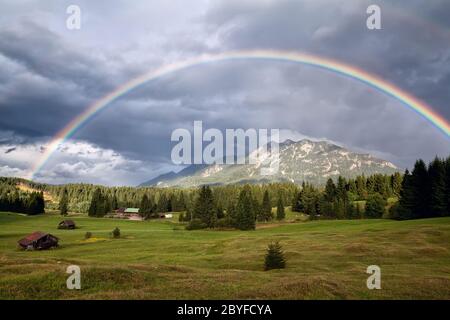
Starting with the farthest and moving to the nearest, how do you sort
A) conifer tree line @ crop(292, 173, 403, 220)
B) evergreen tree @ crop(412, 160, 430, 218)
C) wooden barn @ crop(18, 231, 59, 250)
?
conifer tree line @ crop(292, 173, 403, 220), evergreen tree @ crop(412, 160, 430, 218), wooden barn @ crop(18, 231, 59, 250)

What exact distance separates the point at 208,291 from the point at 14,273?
18.9 meters

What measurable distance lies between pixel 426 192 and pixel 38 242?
10591cm

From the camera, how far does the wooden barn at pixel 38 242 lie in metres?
83.4

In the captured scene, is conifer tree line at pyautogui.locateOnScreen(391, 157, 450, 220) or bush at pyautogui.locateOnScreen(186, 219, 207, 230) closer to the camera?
conifer tree line at pyautogui.locateOnScreen(391, 157, 450, 220)

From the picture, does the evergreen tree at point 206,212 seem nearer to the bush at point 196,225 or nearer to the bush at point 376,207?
the bush at point 196,225

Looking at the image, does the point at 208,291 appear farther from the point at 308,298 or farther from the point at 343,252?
the point at 343,252

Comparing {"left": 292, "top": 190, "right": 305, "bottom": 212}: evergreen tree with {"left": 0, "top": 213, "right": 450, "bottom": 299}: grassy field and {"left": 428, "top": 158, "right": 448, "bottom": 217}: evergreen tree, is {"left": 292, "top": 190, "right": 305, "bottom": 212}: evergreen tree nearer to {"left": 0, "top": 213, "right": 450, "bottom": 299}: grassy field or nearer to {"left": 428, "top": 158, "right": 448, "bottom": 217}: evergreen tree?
{"left": 428, "top": 158, "right": 448, "bottom": 217}: evergreen tree

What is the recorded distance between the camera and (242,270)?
46.2 m

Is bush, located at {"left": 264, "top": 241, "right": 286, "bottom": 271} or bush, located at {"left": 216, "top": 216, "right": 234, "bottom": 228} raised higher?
bush, located at {"left": 264, "top": 241, "right": 286, "bottom": 271}

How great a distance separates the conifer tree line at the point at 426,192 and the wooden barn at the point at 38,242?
98.7 m

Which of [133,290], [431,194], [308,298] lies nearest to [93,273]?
[133,290]

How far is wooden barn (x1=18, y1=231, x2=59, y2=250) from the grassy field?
230 cm

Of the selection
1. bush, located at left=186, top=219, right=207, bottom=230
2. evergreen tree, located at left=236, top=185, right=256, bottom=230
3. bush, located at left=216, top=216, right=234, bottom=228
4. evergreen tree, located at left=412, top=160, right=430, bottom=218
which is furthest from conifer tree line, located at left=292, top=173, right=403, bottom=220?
bush, located at left=186, top=219, right=207, bottom=230

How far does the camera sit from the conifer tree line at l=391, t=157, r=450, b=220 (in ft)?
352
